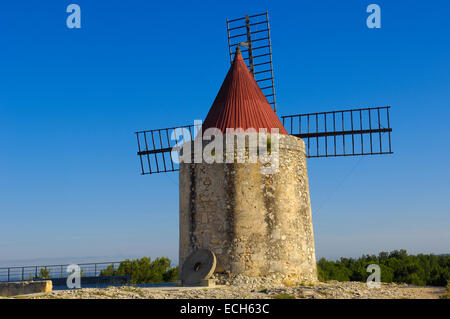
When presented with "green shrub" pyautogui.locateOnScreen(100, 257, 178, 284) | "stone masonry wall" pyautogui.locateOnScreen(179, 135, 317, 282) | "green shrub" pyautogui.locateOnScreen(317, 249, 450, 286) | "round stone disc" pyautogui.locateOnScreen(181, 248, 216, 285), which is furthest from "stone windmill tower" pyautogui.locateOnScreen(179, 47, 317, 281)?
"green shrub" pyautogui.locateOnScreen(100, 257, 178, 284)

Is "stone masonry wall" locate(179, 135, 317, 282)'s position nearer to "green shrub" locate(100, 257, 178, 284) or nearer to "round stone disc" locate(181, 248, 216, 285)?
"round stone disc" locate(181, 248, 216, 285)

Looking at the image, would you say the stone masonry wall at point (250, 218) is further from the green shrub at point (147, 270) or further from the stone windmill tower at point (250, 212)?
the green shrub at point (147, 270)

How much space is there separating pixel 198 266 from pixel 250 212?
1.86 meters

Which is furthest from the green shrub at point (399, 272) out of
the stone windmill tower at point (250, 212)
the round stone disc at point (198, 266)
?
the round stone disc at point (198, 266)

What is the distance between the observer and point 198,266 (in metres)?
11.9

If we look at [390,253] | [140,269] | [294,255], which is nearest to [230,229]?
[294,255]

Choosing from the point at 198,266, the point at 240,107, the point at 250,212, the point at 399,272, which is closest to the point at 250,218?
the point at 250,212

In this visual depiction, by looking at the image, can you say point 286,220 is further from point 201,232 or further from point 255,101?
point 255,101

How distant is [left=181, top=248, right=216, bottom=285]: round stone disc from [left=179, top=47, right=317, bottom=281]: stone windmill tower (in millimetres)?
210

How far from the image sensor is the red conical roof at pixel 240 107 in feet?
43.1

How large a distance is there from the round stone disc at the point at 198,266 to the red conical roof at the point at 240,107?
3.28 meters

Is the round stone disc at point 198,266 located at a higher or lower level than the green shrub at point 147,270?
higher
